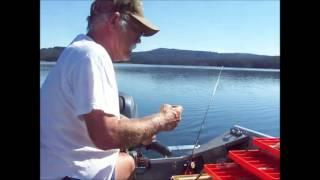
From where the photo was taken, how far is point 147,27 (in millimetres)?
1093

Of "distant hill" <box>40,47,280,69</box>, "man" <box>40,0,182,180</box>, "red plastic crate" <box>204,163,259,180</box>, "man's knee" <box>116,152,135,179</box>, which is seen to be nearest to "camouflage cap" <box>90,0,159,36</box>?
"man" <box>40,0,182,180</box>

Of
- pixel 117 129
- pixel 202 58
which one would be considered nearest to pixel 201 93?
pixel 202 58

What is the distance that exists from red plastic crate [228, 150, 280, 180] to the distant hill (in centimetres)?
37

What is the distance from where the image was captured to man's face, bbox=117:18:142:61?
1.08 meters

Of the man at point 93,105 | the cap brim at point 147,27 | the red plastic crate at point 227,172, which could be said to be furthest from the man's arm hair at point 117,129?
the red plastic crate at point 227,172

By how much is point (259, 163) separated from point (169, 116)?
540 millimetres

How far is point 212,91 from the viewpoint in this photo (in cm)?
129

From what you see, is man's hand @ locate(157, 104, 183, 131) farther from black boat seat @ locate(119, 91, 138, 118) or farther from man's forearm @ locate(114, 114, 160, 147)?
black boat seat @ locate(119, 91, 138, 118)

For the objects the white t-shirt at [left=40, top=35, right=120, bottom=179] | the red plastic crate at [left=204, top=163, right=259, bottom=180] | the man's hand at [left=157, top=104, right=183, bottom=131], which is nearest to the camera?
the white t-shirt at [left=40, top=35, right=120, bottom=179]

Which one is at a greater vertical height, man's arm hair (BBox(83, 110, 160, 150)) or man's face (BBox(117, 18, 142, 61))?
man's face (BBox(117, 18, 142, 61))

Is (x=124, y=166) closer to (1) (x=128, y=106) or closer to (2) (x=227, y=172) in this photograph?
(1) (x=128, y=106)
